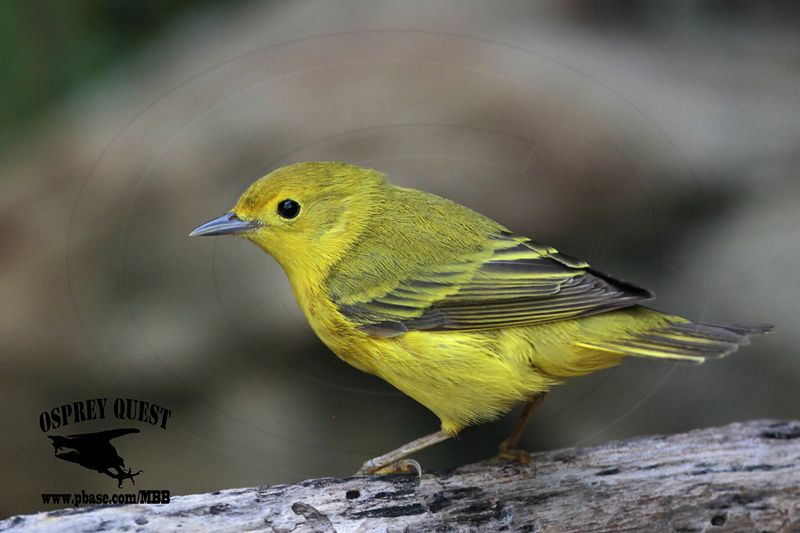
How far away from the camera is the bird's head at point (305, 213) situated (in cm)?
310

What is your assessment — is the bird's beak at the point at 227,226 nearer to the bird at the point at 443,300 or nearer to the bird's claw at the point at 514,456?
the bird at the point at 443,300

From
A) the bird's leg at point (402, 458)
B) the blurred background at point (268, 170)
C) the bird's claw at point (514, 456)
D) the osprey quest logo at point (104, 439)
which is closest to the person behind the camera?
the osprey quest logo at point (104, 439)

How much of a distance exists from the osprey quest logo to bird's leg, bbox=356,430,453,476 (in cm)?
76

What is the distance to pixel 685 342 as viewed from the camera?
289 cm

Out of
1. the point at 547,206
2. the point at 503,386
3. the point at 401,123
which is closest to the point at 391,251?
the point at 503,386

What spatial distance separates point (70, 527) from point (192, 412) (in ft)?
6.55

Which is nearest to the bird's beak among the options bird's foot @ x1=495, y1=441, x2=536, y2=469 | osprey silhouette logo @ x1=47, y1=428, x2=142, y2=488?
osprey silhouette logo @ x1=47, y1=428, x2=142, y2=488

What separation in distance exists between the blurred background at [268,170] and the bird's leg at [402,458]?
128 cm

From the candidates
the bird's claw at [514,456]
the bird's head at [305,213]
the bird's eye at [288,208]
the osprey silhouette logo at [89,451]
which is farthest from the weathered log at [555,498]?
the bird's eye at [288,208]

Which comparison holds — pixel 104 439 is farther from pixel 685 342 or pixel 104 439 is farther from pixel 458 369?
pixel 685 342

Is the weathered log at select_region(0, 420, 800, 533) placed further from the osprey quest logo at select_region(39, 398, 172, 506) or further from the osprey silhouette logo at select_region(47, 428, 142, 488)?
the osprey silhouette logo at select_region(47, 428, 142, 488)

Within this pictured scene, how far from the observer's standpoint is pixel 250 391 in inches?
187

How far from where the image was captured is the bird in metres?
2.98

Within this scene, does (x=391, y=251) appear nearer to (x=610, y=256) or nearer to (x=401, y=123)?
(x=401, y=123)
